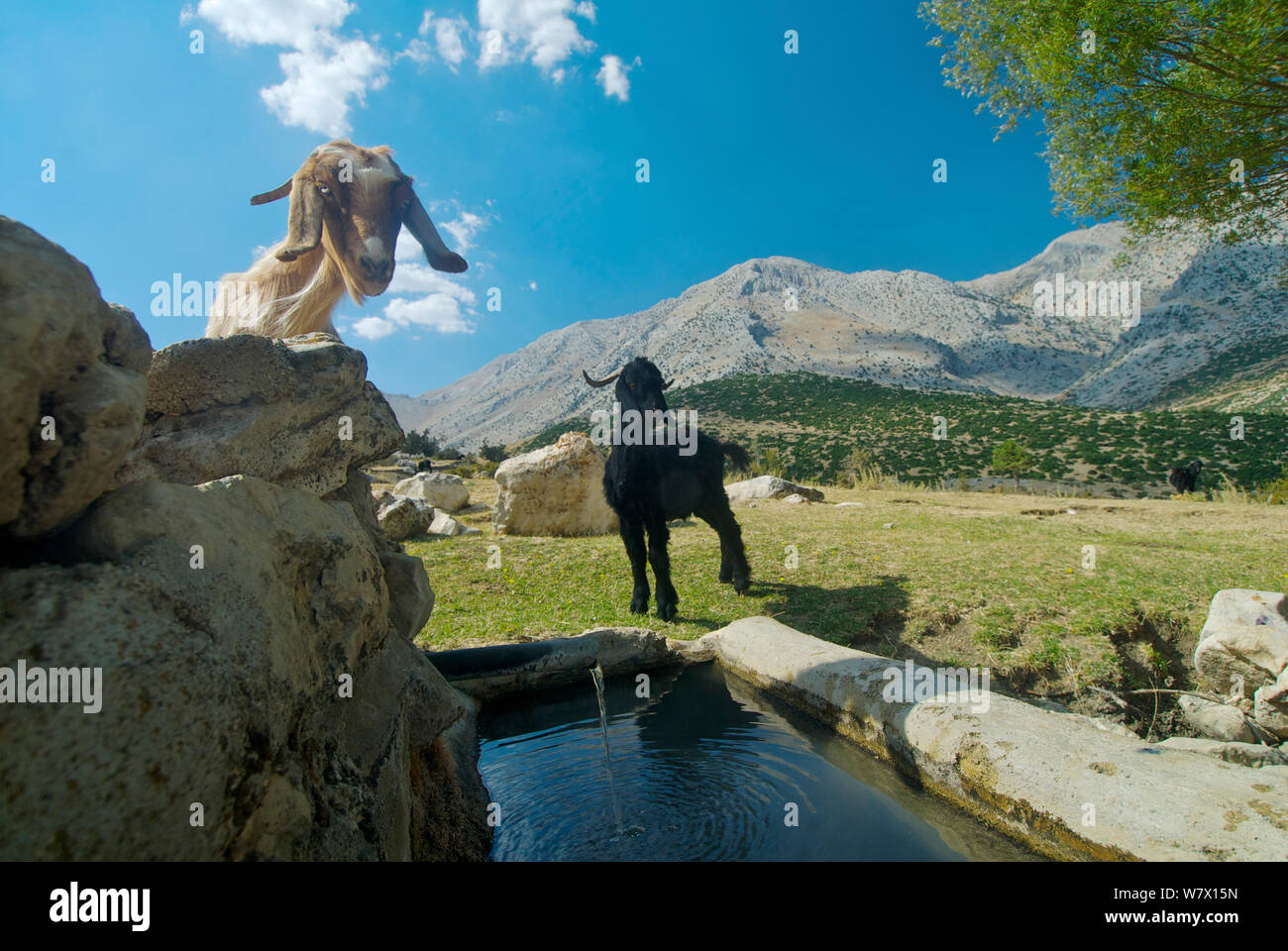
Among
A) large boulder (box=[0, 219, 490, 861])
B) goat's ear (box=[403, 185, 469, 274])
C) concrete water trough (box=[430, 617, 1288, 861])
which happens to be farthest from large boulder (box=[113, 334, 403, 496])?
concrete water trough (box=[430, 617, 1288, 861])

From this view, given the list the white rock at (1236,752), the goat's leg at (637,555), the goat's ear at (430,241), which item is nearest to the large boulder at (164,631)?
the goat's ear at (430,241)

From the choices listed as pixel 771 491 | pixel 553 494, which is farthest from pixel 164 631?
A: pixel 771 491

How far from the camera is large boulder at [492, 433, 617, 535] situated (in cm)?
1105

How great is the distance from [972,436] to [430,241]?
1701 inches

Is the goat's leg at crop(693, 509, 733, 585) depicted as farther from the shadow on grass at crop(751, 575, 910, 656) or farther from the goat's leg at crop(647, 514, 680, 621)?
the goat's leg at crop(647, 514, 680, 621)

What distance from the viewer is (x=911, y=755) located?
3.35 metres

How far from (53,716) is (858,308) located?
12748cm

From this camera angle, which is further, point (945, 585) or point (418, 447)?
point (418, 447)

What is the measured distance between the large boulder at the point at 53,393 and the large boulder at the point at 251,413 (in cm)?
91

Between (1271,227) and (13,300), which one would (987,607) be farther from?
(1271,227)

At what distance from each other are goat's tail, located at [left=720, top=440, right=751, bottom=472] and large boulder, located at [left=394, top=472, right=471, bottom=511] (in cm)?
742

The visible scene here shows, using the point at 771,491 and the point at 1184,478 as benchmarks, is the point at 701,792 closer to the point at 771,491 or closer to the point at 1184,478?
the point at 771,491

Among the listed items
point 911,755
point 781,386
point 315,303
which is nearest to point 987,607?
point 911,755

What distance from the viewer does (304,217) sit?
3.49m
